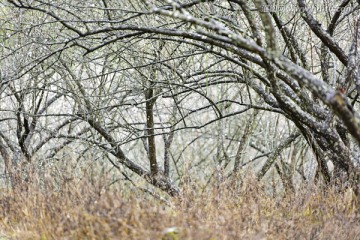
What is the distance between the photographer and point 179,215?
5.20m

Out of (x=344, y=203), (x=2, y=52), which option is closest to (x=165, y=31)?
(x=344, y=203)

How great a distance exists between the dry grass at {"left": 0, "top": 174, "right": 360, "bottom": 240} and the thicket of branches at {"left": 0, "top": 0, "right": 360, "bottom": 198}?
0.66m

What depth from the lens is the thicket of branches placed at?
21.7 feet

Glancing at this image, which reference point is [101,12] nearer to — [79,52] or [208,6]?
[79,52]

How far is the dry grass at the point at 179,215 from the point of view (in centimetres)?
493

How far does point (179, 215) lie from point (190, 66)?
541cm

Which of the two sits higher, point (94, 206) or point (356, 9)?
point (356, 9)

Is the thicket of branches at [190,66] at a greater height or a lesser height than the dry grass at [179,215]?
greater

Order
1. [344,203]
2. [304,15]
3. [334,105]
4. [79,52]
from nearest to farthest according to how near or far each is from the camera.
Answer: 1. [334,105]
2. [344,203]
3. [304,15]
4. [79,52]

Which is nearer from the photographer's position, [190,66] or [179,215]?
[179,215]

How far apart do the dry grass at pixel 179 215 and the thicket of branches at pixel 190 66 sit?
655mm

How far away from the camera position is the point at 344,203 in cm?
660

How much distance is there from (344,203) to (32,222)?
3333 millimetres

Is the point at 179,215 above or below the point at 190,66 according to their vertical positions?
below
